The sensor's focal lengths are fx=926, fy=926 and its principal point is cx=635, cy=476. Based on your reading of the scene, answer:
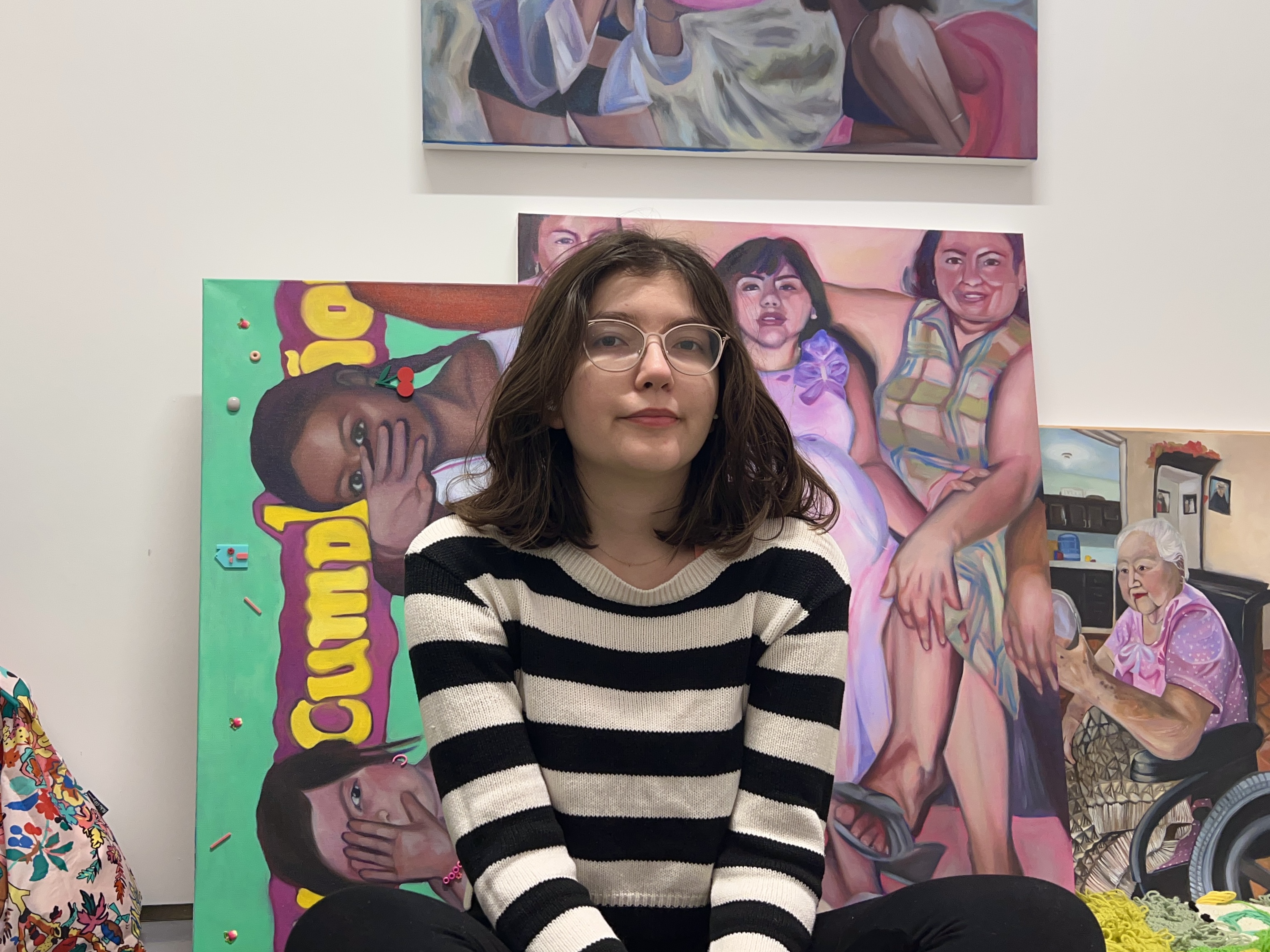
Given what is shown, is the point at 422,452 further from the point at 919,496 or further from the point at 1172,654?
the point at 1172,654

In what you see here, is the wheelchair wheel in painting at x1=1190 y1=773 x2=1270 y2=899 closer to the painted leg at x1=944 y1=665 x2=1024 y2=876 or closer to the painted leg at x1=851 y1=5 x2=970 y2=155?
the painted leg at x1=944 y1=665 x2=1024 y2=876

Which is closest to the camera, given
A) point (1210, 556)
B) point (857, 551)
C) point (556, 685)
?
point (556, 685)

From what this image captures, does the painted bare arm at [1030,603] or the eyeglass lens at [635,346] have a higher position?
the eyeglass lens at [635,346]

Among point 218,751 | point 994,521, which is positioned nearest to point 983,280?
point 994,521

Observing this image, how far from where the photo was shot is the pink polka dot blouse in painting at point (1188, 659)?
1.61m

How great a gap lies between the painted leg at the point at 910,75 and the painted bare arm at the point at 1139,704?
925 mm

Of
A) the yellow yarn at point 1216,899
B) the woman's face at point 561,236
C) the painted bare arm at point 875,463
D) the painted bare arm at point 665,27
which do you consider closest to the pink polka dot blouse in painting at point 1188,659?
the yellow yarn at point 1216,899

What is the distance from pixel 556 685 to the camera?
1029mm

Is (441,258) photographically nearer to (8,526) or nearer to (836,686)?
(8,526)

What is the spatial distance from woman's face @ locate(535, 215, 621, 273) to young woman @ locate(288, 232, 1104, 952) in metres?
0.47

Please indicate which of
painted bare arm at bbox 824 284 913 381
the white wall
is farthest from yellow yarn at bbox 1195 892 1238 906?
the white wall

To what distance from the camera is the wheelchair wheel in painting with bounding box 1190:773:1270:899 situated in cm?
157

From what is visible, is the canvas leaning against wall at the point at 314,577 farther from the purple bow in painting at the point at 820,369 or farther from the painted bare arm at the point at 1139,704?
the painted bare arm at the point at 1139,704

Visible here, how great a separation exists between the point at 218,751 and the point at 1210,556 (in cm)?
171
